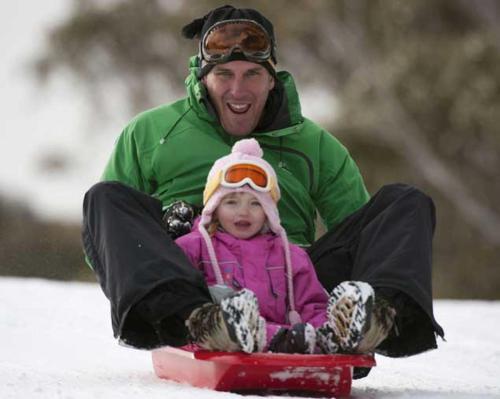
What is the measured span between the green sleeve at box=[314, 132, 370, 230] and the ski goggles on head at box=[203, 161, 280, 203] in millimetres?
662

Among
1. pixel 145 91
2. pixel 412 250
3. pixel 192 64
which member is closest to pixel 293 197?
pixel 192 64

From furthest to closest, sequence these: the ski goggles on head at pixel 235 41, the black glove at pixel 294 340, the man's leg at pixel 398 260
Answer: the ski goggles on head at pixel 235 41, the man's leg at pixel 398 260, the black glove at pixel 294 340

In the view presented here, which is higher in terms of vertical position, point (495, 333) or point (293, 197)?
point (293, 197)

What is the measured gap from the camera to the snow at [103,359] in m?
3.90

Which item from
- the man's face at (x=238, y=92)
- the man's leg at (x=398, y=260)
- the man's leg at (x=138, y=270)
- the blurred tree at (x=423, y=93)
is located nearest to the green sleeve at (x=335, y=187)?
the man's face at (x=238, y=92)

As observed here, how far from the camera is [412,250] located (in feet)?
13.0

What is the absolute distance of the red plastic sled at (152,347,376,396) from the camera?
145 inches

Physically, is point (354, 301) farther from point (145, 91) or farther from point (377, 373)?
point (145, 91)

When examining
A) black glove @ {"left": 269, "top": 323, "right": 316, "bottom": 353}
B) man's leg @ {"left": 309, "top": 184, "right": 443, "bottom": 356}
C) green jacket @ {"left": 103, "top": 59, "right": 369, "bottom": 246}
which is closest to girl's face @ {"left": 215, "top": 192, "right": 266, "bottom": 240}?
man's leg @ {"left": 309, "top": 184, "right": 443, "bottom": 356}

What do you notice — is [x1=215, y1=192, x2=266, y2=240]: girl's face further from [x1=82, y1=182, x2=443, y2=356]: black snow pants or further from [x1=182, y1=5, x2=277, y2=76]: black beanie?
[x1=182, y1=5, x2=277, y2=76]: black beanie

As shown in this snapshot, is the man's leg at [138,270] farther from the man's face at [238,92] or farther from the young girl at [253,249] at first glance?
the man's face at [238,92]

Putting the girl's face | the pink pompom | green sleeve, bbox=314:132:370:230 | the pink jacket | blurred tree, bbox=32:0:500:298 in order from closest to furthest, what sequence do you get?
the pink jacket
the girl's face
the pink pompom
green sleeve, bbox=314:132:370:230
blurred tree, bbox=32:0:500:298

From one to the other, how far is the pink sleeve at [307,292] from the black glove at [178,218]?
36 cm

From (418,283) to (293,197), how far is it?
0.99m
